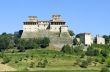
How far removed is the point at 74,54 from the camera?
386 ft

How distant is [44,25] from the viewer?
131625 millimetres

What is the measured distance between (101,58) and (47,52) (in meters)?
12.7

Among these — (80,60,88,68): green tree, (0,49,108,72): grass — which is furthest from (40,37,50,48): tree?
(80,60,88,68): green tree

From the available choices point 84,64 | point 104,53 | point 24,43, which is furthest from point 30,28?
point 84,64

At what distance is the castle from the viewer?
13000cm

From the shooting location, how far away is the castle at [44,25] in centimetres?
13000

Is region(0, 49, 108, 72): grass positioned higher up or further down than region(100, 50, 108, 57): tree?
further down

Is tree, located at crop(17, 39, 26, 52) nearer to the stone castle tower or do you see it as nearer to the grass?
the grass

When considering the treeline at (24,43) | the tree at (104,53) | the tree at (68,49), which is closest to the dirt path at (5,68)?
the treeline at (24,43)

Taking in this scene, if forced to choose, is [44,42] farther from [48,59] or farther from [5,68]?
[5,68]

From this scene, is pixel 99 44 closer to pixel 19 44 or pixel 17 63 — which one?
pixel 19 44

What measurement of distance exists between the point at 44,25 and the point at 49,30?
6.75ft

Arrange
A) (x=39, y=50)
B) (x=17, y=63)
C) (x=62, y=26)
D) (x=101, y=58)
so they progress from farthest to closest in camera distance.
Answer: (x=62, y=26) → (x=39, y=50) → (x=101, y=58) → (x=17, y=63)

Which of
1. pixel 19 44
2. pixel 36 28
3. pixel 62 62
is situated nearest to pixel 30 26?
pixel 36 28
